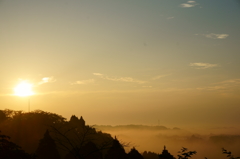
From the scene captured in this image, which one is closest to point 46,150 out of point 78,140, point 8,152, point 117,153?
point 117,153

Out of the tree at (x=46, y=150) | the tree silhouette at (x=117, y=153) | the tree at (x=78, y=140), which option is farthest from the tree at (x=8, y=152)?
the tree at (x=46, y=150)

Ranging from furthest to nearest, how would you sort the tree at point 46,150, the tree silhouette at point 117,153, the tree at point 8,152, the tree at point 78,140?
the tree at point 46,150 < the tree silhouette at point 117,153 < the tree at point 78,140 < the tree at point 8,152

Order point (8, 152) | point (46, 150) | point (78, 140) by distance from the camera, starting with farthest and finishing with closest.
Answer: point (78, 140) < point (46, 150) < point (8, 152)

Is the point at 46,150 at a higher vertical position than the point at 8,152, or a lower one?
lower

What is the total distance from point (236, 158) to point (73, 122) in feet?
236

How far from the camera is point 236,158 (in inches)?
588

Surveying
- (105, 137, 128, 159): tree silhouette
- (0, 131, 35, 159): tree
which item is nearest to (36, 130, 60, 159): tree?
(105, 137, 128, 159): tree silhouette

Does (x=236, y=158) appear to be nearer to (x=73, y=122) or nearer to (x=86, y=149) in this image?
(x=86, y=149)

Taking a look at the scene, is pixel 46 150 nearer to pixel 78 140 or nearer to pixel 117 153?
pixel 117 153

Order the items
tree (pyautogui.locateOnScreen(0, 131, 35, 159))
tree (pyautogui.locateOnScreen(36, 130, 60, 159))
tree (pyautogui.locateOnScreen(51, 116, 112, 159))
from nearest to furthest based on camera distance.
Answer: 1. tree (pyautogui.locateOnScreen(0, 131, 35, 159))
2. tree (pyautogui.locateOnScreen(51, 116, 112, 159))
3. tree (pyautogui.locateOnScreen(36, 130, 60, 159))

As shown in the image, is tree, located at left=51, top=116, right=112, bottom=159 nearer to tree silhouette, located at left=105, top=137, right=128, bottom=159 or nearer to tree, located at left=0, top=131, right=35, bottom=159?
tree silhouette, located at left=105, top=137, right=128, bottom=159

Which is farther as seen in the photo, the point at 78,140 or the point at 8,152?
the point at 78,140

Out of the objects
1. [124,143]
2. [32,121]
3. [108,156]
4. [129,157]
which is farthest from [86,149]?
[32,121]

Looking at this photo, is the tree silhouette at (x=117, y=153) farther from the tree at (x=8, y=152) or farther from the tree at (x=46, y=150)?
the tree at (x=8, y=152)
